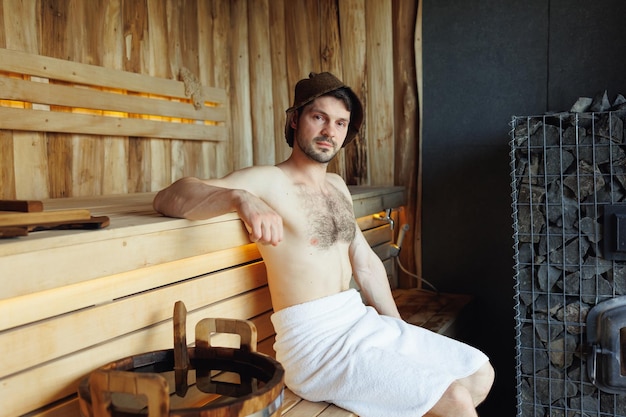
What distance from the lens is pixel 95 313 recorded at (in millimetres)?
1837

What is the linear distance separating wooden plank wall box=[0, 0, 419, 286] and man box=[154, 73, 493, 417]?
1302mm

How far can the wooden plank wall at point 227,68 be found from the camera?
3146mm

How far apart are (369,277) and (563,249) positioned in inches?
39.9

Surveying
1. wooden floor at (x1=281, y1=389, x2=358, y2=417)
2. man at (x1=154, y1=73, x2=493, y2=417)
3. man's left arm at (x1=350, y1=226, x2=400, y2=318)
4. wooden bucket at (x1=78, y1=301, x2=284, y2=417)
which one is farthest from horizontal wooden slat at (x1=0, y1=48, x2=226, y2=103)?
wooden floor at (x1=281, y1=389, x2=358, y2=417)

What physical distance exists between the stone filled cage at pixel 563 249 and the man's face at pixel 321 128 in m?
1.06

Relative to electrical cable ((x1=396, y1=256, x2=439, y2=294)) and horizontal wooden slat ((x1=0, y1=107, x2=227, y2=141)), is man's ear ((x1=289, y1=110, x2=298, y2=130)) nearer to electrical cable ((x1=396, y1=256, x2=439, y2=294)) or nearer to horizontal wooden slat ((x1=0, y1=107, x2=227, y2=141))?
horizontal wooden slat ((x1=0, y1=107, x2=227, y2=141))

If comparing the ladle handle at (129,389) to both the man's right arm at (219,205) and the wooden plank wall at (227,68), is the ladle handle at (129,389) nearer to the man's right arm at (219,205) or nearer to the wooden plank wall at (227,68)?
the man's right arm at (219,205)

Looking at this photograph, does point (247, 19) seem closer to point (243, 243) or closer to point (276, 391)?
point (243, 243)

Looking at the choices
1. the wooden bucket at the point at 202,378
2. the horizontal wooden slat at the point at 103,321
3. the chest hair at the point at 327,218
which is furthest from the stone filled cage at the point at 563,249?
the wooden bucket at the point at 202,378

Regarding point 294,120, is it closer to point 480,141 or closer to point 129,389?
point 129,389

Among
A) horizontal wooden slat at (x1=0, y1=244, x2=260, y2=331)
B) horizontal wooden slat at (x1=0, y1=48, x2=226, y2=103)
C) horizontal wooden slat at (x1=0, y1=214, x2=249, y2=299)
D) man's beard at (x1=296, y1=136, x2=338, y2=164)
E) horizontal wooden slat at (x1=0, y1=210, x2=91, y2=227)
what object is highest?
horizontal wooden slat at (x1=0, y1=48, x2=226, y2=103)

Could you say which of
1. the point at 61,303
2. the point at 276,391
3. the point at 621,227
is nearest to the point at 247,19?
the point at 621,227

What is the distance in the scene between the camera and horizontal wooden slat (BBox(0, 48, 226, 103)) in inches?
116

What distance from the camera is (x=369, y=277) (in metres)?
2.86
